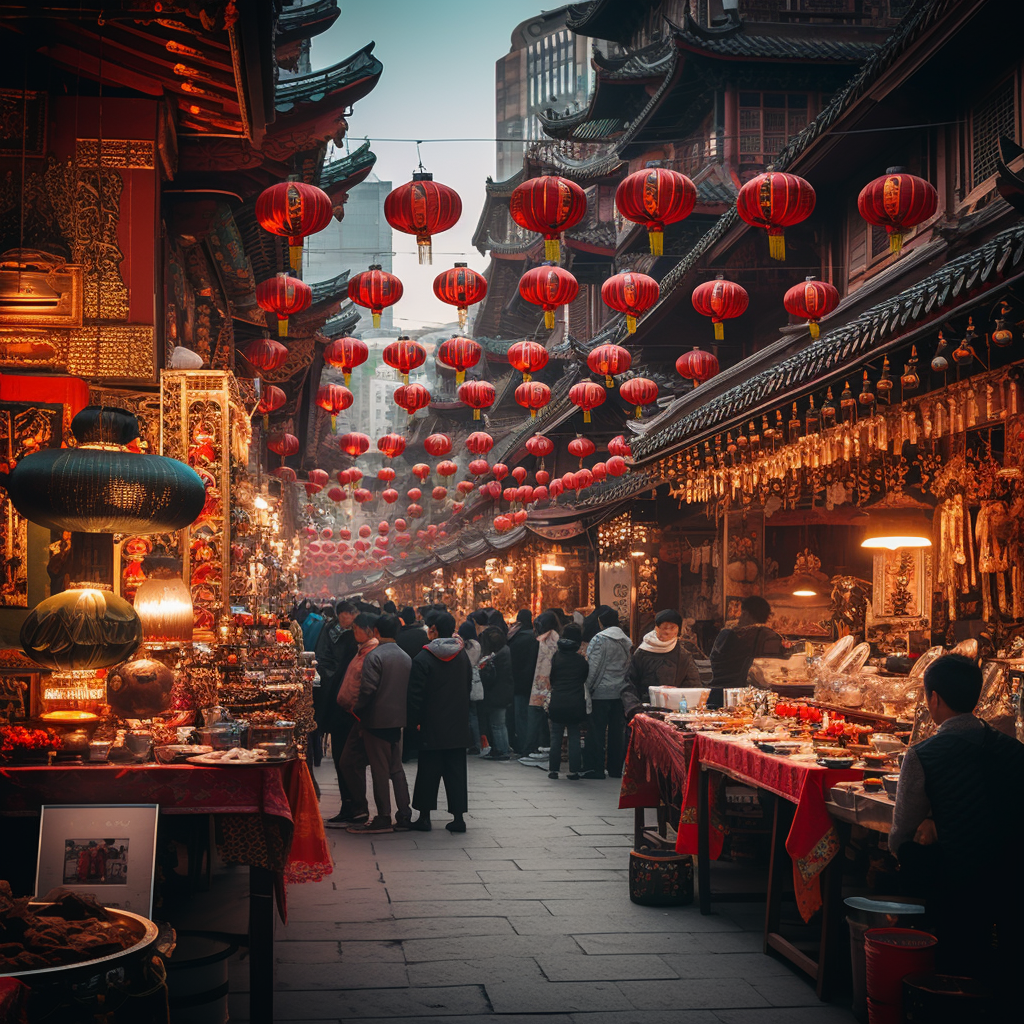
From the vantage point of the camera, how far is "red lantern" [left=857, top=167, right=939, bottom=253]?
338 inches

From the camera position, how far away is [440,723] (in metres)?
8.73

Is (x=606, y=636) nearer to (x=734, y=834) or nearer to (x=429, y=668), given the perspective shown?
(x=429, y=668)

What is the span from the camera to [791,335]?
475 inches

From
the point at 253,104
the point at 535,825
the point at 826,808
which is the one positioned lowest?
the point at 535,825

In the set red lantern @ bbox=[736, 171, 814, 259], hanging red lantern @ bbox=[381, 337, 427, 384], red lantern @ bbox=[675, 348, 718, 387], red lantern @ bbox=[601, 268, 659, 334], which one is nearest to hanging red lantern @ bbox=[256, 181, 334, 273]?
red lantern @ bbox=[736, 171, 814, 259]

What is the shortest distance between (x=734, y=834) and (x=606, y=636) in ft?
12.9

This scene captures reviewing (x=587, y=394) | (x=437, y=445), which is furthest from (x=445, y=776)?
(x=437, y=445)

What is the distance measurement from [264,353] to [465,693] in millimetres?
6252

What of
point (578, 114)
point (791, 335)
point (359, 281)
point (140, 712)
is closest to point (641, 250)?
point (578, 114)

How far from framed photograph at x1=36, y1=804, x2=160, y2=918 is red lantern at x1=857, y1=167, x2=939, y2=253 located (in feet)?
22.8

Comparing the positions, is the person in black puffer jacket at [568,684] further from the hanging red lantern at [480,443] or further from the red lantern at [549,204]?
the hanging red lantern at [480,443]

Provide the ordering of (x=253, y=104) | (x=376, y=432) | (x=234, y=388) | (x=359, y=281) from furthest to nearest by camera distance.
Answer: (x=376, y=432) < (x=359, y=281) < (x=234, y=388) < (x=253, y=104)

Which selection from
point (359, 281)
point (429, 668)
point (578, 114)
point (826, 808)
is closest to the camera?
point (826, 808)

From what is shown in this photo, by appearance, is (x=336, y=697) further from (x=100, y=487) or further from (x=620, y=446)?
(x=620, y=446)
